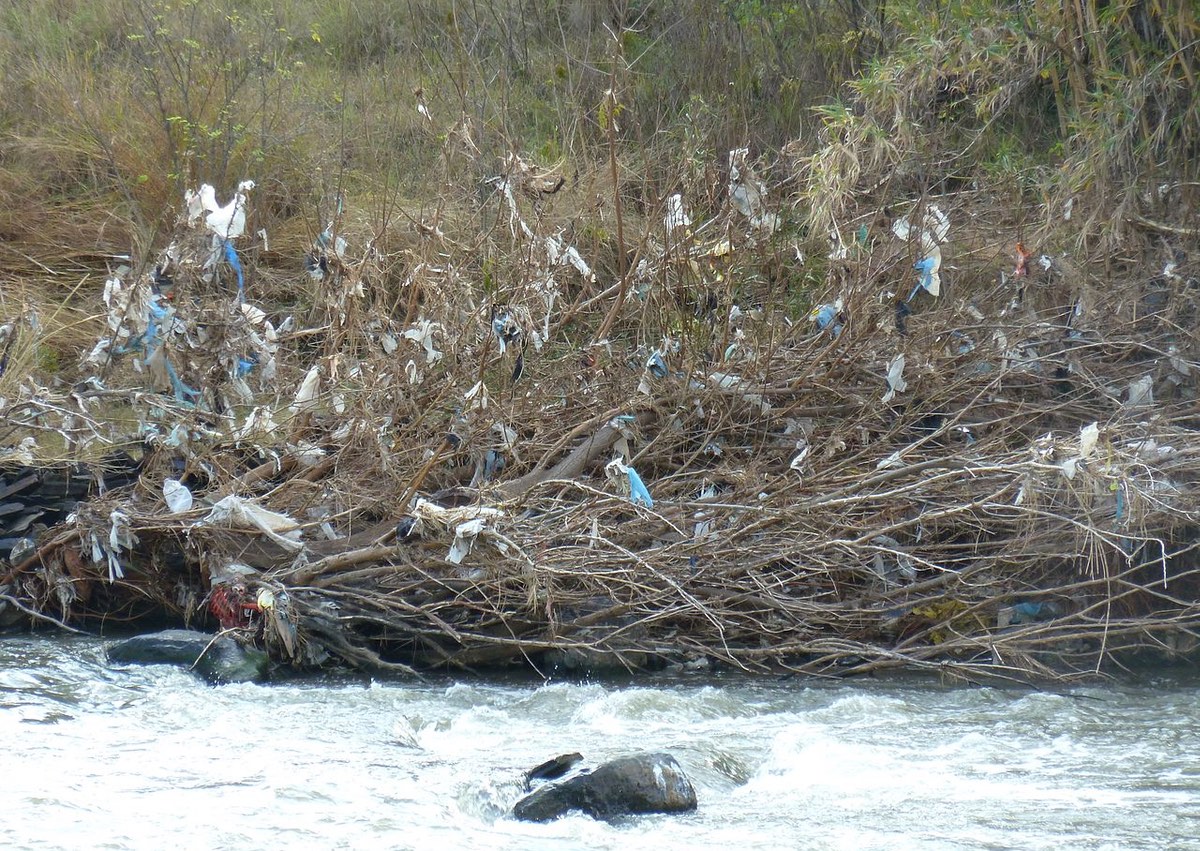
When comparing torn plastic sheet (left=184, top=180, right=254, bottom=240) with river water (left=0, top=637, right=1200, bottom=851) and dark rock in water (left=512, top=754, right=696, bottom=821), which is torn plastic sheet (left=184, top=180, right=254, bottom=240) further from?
dark rock in water (left=512, top=754, right=696, bottom=821)

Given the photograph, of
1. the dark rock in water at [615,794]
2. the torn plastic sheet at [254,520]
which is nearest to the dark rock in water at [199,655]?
the torn plastic sheet at [254,520]

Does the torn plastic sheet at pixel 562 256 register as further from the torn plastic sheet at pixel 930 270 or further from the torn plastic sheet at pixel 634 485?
the torn plastic sheet at pixel 930 270

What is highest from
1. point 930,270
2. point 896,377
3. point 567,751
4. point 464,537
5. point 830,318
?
point 930,270

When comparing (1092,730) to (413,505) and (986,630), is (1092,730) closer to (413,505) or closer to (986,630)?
(986,630)

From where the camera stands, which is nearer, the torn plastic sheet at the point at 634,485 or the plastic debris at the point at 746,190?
the torn plastic sheet at the point at 634,485

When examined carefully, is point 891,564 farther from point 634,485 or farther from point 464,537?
point 464,537

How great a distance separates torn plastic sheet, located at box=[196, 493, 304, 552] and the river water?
539 mm

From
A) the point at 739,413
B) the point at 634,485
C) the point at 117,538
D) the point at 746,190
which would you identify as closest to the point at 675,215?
the point at 746,190

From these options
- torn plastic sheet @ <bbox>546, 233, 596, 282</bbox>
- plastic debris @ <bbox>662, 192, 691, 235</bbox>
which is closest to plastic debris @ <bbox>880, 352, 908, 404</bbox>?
plastic debris @ <bbox>662, 192, 691, 235</bbox>

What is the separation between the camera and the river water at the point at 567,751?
11.1ft

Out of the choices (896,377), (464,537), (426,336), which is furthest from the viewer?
(426,336)

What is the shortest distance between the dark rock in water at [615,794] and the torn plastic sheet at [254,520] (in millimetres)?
1716

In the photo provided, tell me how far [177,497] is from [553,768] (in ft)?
6.71

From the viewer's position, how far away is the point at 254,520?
476 centimetres
